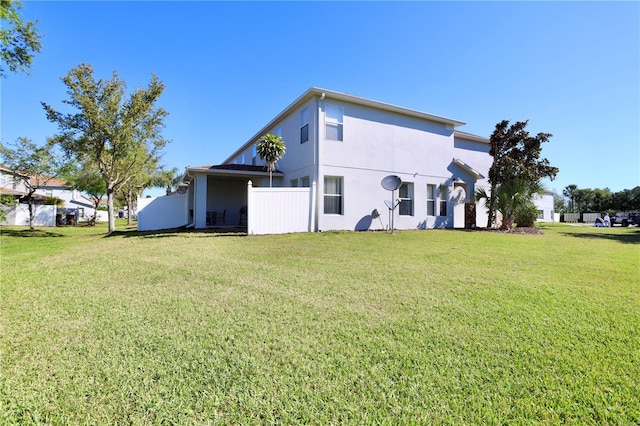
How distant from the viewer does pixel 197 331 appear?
2932 millimetres

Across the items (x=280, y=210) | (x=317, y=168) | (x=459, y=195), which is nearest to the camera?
(x=280, y=210)

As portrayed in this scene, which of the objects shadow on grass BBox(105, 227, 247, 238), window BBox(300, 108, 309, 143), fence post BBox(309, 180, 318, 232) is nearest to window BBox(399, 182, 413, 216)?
fence post BBox(309, 180, 318, 232)

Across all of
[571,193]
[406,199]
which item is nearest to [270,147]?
[406,199]

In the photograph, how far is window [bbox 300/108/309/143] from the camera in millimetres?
12538

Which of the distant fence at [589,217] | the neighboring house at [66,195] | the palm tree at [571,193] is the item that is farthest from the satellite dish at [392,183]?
the palm tree at [571,193]

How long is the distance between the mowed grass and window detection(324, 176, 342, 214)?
691 cm

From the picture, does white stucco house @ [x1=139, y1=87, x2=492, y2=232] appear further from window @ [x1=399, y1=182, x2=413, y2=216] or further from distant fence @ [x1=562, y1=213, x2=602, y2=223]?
distant fence @ [x1=562, y1=213, x2=602, y2=223]

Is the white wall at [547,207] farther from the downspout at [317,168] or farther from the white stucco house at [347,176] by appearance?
the downspout at [317,168]

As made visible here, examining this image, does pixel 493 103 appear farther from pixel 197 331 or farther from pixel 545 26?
pixel 197 331

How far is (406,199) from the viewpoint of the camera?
14055 millimetres

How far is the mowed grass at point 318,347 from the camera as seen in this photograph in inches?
74.5

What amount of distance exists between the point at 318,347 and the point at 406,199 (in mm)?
12437

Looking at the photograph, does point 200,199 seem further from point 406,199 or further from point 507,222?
point 507,222

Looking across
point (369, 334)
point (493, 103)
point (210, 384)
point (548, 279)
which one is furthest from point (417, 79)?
point (210, 384)
